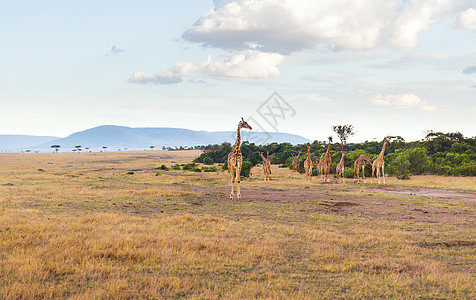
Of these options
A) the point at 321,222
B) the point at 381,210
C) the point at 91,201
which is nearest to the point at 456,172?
the point at 381,210

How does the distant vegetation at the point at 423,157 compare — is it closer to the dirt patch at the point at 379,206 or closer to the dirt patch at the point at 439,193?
the dirt patch at the point at 439,193

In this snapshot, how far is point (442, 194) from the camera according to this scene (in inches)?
985

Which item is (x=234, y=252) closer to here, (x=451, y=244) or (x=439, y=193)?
(x=451, y=244)

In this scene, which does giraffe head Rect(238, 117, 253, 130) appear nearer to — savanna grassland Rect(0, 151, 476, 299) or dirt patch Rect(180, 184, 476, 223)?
dirt patch Rect(180, 184, 476, 223)

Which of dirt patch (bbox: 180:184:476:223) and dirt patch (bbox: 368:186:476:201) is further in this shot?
dirt patch (bbox: 368:186:476:201)

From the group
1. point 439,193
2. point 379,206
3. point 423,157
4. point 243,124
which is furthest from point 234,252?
point 423,157

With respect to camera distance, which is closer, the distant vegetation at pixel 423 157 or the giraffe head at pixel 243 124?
the giraffe head at pixel 243 124

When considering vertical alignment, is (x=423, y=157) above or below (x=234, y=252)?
above

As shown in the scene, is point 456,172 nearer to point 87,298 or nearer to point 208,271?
point 208,271

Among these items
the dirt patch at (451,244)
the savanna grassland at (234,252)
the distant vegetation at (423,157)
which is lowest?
the dirt patch at (451,244)

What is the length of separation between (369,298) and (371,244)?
425cm

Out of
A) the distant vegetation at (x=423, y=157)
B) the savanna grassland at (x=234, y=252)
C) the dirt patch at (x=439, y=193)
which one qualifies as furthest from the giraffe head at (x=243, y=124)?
the distant vegetation at (x=423, y=157)

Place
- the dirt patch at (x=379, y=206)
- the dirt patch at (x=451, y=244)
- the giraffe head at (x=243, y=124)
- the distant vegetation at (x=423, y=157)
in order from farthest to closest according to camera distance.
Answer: the distant vegetation at (x=423, y=157) → the giraffe head at (x=243, y=124) → the dirt patch at (x=379, y=206) → the dirt patch at (x=451, y=244)

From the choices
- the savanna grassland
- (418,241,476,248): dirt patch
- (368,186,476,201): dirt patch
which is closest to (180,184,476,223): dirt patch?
the savanna grassland
